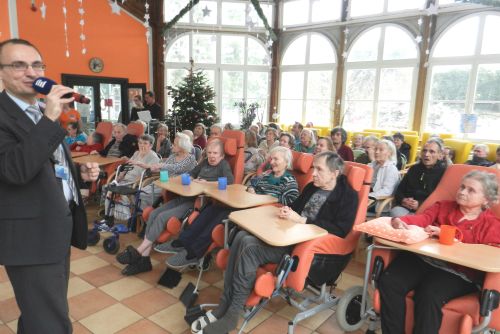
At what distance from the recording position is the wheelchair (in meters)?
3.48

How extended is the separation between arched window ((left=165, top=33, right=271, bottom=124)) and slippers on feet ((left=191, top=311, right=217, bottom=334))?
852 cm

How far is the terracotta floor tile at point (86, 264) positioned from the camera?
3.08 m

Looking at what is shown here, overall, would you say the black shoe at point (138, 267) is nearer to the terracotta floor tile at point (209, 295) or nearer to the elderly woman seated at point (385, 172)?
the terracotta floor tile at point (209, 295)

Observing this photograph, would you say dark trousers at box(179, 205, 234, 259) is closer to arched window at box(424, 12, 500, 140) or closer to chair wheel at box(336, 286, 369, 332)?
chair wheel at box(336, 286, 369, 332)

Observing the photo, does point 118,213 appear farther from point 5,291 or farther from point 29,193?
point 29,193

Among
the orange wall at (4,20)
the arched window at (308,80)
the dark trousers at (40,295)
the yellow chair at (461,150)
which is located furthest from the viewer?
the arched window at (308,80)

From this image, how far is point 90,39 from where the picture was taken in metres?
8.69

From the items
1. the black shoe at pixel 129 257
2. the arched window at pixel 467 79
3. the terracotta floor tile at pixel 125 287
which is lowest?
the terracotta floor tile at pixel 125 287

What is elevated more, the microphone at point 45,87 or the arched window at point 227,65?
the arched window at point 227,65

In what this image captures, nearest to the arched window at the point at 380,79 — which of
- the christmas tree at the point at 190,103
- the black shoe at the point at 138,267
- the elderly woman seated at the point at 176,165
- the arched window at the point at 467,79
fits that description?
the arched window at the point at 467,79

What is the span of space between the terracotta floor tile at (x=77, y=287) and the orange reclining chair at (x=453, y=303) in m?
2.01

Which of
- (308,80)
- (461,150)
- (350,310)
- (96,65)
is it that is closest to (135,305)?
(350,310)

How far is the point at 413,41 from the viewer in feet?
27.6

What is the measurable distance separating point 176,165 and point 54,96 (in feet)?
9.45
